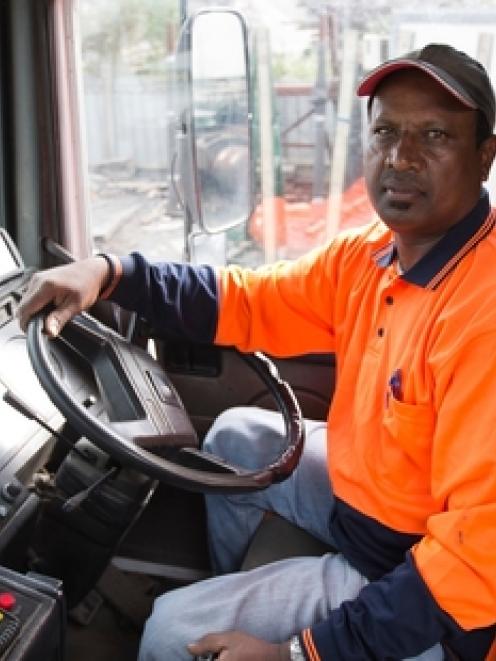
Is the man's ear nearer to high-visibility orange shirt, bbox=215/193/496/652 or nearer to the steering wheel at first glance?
high-visibility orange shirt, bbox=215/193/496/652

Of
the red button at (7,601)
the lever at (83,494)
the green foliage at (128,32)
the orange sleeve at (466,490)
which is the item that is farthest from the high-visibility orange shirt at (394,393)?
the green foliage at (128,32)

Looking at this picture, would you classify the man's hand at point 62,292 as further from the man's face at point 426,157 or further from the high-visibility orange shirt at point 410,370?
the man's face at point 426,157

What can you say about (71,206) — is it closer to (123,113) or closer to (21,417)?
(123,113)

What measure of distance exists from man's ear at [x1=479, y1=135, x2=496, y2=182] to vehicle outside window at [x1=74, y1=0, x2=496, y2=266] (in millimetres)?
533

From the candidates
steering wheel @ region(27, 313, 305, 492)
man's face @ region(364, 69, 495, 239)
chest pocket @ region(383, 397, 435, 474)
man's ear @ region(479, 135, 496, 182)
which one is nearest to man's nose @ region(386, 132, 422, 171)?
man's face @ region(364, 69, 495, 239)

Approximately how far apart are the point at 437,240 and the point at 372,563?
58cm

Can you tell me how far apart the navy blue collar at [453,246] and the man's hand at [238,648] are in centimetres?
65

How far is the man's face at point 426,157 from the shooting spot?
1.32m

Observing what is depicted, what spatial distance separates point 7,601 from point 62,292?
0.57 meters

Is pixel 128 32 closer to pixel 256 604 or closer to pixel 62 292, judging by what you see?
pixel 62 292

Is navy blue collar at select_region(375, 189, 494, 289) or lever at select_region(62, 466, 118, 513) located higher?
navy blue collar at select_region(375, 189, 494, 289)

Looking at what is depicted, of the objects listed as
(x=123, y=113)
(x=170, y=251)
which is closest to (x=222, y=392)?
(x=170, y=251)

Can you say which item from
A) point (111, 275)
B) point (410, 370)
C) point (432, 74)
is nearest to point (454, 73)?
point (432, 74)

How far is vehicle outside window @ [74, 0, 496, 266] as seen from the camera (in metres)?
1.85
